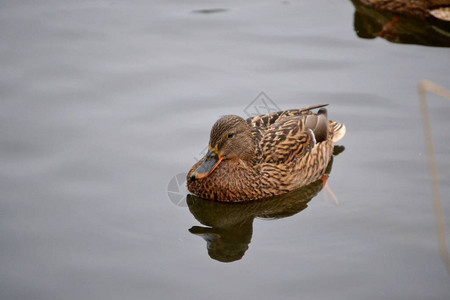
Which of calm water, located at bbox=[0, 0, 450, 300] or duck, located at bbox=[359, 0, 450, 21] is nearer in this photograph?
calm water, located at bbox=[0, 0, 450, 300]

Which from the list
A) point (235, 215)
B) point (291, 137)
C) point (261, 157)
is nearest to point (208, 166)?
point (235, 215)

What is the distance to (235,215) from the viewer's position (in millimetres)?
6445

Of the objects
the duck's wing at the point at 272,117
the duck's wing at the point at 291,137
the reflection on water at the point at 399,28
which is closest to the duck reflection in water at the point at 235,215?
the duck's wing at the point at 291,137

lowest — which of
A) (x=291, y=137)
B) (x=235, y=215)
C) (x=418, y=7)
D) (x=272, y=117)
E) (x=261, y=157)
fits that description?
(x=235, y=215)

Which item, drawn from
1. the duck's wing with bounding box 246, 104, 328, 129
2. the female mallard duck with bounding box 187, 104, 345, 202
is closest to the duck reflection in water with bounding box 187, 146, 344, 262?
the female mallard duck with bounding box 187, 104, 345, 202

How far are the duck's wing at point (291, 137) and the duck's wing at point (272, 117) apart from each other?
5cm

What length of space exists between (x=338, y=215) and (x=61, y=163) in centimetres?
288

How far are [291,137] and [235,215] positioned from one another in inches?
41.5

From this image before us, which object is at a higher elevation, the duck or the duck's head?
the duck

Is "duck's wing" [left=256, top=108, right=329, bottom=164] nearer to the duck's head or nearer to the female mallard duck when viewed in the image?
the female mallard duck

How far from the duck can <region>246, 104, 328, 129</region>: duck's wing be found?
350 cm

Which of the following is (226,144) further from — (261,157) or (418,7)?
(418,7)

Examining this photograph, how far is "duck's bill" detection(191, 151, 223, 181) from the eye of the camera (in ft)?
20.5

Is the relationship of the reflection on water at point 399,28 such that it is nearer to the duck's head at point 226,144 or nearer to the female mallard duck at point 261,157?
the female mallard duck at point 261,157
